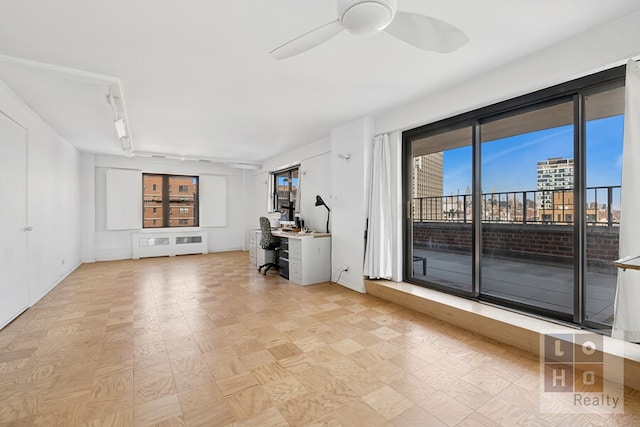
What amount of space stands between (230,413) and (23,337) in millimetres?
2534

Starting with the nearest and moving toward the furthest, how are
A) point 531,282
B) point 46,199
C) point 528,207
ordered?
point 531,282
point 46,199
point 528,207

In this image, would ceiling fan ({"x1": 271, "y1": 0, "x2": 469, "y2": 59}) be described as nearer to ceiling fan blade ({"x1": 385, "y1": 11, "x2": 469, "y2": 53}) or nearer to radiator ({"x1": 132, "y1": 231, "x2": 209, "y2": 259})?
ceiling fan blade ({"x1": 385, "y1": 11, "x2": 469, "y2": 53})

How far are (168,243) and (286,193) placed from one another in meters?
3.51

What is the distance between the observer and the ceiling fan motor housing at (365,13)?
1.31 metres

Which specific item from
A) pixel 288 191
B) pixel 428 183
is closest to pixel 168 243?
pixel 288 191

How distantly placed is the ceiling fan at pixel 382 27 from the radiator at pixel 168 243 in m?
7.01

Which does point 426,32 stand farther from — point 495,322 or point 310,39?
point 495,322

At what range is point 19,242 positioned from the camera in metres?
3.20

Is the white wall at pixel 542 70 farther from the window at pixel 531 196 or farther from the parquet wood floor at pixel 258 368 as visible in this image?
the parquet wood floor at pixel 258 368

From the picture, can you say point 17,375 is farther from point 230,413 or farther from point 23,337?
point 230,413

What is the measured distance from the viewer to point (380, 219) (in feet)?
12.9

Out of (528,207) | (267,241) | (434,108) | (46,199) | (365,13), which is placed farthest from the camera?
(267,241)

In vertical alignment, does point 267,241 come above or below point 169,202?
below
